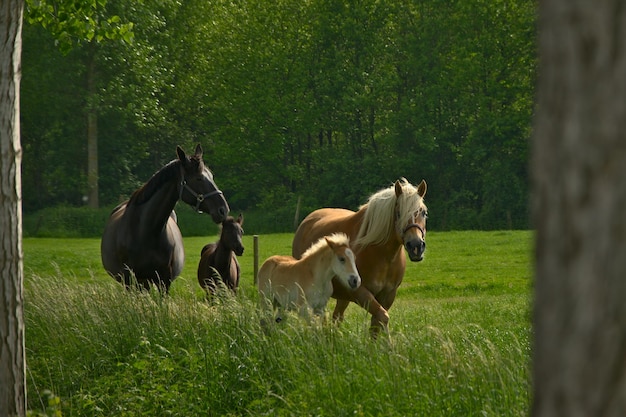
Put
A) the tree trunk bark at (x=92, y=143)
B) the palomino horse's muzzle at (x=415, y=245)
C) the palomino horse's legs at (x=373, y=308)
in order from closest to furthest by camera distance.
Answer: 1. the palomino horse's legs at (x=373, y=308)
2. the palomino horse's muzzle at (x=415, y=245)
3. the tree trunk bark at (x=92, y=143)

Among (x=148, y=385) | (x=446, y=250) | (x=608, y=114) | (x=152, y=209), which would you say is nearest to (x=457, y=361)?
(x=148, y=385)

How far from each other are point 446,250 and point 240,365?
856 inches

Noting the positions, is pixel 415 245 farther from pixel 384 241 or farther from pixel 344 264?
pixel 344 264

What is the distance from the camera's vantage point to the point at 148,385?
8.54 meters

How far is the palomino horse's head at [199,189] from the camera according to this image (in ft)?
39.7

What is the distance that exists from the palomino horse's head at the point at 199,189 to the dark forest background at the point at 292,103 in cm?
3286

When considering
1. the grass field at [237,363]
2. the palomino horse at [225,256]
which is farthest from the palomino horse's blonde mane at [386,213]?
the palomino horse at [225,256]

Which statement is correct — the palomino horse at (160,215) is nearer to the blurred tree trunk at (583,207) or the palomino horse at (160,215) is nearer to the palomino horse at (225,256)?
the palomino horse at (225,256)

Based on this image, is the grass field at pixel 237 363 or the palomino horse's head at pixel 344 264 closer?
the grass field at pixel 237 363

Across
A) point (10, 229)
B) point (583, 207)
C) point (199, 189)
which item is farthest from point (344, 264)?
point (583, 207)

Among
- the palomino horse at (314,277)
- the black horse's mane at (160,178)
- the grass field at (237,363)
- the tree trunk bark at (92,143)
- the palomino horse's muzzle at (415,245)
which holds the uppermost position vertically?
the tree trunk bark at (92,143)

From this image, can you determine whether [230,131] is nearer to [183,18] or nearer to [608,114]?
[183,18]

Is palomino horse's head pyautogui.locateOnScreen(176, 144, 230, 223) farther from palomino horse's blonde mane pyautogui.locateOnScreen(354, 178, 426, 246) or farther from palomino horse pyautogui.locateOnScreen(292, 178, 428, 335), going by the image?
palomino horse's blonde mane pyautogui.locateOnScreen(354, 178, 426, 246)

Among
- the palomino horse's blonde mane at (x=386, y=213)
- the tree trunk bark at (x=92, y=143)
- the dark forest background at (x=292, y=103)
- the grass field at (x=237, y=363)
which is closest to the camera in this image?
the grass field at (x=237, y=363)
